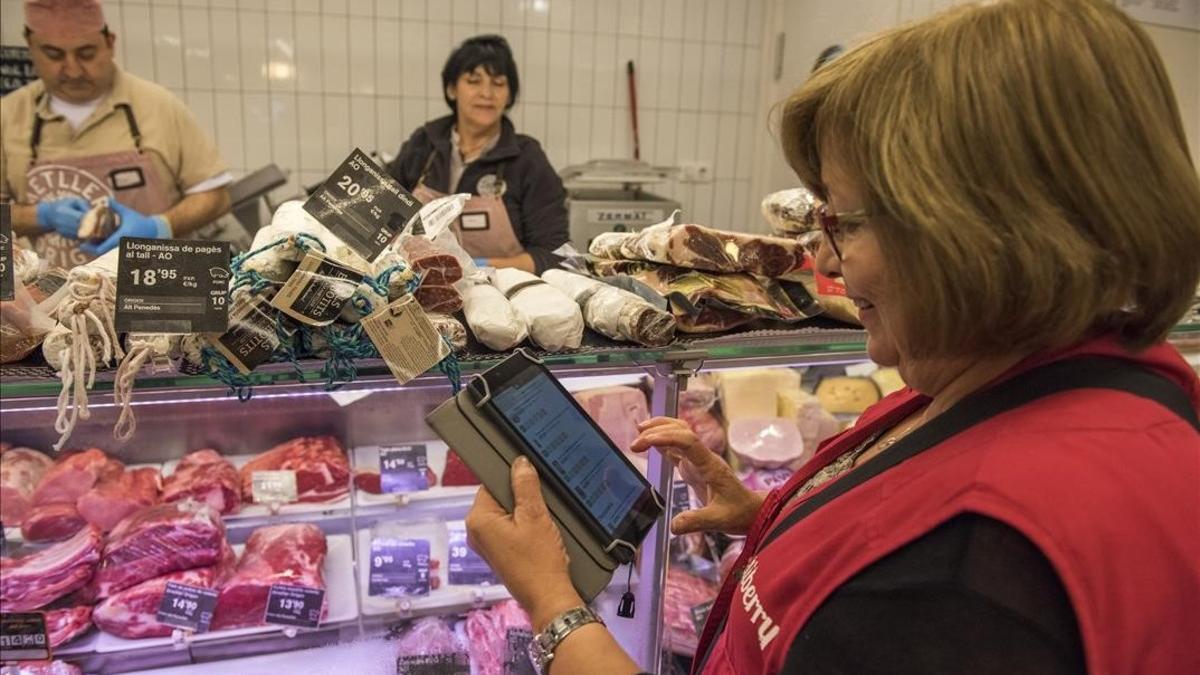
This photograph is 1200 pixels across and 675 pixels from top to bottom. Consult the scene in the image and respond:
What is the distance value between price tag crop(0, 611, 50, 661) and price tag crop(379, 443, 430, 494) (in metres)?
0.72

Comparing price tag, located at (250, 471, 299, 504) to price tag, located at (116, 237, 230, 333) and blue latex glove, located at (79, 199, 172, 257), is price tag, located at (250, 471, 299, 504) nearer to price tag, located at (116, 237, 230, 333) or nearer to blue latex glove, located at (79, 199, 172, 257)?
price tag, located at (116, 237, 230, 333)

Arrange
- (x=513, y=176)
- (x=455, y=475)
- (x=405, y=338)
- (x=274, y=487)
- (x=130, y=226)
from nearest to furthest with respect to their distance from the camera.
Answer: (x=405, y=338) → (x=274, y=487) → (x=455, y=475) → (x=130, y=226) → (x=513, y=176)

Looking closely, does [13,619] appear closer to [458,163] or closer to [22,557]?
[22,557]

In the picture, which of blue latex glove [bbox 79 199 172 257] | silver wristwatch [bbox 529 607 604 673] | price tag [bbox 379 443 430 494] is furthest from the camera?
blue latex glove [bbox 79 199 172 257]

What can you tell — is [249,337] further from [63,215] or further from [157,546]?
[63,215]

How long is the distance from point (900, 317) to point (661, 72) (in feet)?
13.7

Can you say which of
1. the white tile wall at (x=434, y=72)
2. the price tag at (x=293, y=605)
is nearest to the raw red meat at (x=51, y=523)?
the price tag at (x=293, y=605)

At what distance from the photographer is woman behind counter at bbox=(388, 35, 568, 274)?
326 centimetres

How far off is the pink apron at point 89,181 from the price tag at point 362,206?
2.37 meters

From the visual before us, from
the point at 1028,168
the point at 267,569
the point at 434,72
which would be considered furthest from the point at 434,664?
the point at 434,72

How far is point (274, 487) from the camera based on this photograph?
1895 millimetres

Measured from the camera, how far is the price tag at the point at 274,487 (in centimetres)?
189

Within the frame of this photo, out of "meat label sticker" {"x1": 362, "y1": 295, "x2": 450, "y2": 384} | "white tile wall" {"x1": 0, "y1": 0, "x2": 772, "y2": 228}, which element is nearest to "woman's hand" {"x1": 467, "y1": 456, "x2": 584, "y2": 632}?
"meat label sticker" {"x1": 362, "y1": 295, "x2": 450, "y2": 384}

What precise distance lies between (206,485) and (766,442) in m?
1.31
